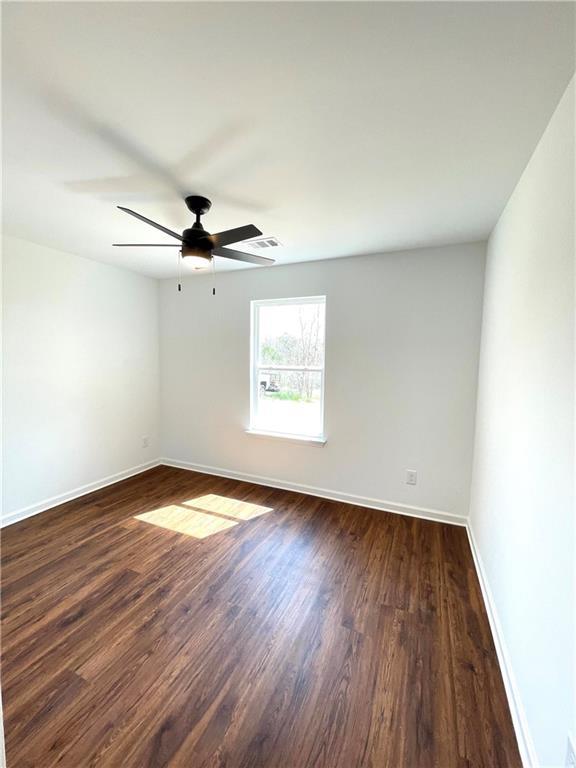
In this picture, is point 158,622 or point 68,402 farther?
point 68,402

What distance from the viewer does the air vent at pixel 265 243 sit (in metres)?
2.62

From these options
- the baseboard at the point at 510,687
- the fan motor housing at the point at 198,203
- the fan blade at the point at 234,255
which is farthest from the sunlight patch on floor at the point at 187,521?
the fan motor housing at the point at 198,203

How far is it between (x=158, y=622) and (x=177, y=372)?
289 cm

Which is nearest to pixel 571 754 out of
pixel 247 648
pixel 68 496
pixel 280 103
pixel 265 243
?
pixel 247 648

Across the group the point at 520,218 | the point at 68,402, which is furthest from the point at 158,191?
the point at 68,402

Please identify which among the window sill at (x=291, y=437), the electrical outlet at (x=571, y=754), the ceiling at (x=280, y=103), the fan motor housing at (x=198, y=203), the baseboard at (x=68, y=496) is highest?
the ceiling at (x=280, y=103)

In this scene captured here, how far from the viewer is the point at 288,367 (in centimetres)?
351

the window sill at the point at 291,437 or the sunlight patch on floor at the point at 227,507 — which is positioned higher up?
the window sill at the point at 291,437

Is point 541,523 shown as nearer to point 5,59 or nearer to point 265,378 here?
point 5,59

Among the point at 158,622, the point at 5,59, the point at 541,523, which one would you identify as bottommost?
the point at 158,622

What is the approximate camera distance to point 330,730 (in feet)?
4.08

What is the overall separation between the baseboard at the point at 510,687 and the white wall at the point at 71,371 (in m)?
3.69

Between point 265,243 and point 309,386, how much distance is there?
1516 millimetres

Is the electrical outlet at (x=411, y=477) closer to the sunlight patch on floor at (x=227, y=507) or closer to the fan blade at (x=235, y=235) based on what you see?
the sunlight patch on floor at (x=227, y=507)
